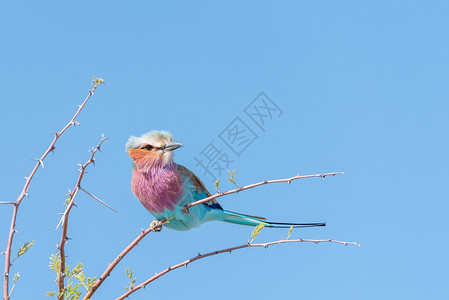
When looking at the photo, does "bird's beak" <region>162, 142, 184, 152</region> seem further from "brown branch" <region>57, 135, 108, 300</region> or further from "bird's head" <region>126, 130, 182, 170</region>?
"brown branch" <region>57, 135, 108, 300</region>

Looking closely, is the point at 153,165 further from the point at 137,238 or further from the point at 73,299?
the point at 73,299

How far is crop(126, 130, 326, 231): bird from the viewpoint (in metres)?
4.52

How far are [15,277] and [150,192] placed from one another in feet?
5.80

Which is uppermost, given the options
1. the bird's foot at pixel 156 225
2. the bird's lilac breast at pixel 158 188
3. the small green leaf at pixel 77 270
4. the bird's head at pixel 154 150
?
the bird's head at pixel 154 150

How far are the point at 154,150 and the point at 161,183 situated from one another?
313 millimetres

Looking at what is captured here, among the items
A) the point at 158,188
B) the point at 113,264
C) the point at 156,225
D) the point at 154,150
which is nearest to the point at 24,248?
the point at 113,264

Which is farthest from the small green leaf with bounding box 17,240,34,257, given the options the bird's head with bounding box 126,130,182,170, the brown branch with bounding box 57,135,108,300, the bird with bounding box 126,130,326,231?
the bird's head with bounding box 126,130,182,170

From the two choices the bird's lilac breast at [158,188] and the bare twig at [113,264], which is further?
the bird's lilac breast at [158,188]

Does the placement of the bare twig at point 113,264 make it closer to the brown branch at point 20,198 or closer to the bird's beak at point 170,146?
the brown branch at point 20,198

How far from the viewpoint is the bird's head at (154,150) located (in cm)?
460

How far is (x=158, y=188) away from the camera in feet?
14.9

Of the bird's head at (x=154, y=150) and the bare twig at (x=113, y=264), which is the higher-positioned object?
the bird's head at (x=154, y=150)

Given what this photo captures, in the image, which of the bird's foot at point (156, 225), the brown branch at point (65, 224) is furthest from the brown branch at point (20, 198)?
the bird's foot at point (156, 225)

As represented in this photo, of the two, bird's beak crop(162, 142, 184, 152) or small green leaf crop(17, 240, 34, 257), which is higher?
bird's beak crop(162, 142, 184, 152)
